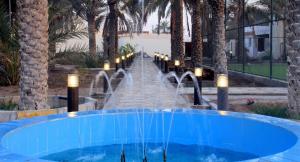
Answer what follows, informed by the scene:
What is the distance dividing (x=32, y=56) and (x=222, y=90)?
4010 mm

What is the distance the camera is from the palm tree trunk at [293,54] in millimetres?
9453

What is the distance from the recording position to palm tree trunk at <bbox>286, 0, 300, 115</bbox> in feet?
31.0

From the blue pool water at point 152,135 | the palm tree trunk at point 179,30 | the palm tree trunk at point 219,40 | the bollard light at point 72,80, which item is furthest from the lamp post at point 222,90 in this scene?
the palm tree trunk at point 179,30

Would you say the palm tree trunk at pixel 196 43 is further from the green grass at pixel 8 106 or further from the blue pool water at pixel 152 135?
the blue pool water at pixel 152 135

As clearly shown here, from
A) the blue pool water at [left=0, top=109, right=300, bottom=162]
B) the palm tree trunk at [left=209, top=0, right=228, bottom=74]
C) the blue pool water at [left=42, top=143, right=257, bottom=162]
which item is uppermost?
the palm tree trunk at [left=209, top=0, right=228, bottom=74]

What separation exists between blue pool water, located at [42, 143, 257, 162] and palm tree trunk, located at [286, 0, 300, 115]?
2.64 m

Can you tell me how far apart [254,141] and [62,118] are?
116 inches

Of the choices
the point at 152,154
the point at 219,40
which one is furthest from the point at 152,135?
the point at 219,40

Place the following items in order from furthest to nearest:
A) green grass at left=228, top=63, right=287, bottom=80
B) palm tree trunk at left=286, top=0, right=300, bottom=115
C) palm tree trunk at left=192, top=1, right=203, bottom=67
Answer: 1. green grass at left=228, top=63, right=287, bottom=80
2. palm tree trunk at left=192, top=1, right=203, bottom=67
3. palm tree trunk at left=286, top=0, right=300, bottom=115

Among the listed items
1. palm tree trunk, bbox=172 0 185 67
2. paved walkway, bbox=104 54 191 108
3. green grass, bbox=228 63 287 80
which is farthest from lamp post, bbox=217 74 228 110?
palm tree trunk, bbox=172 0 185 67

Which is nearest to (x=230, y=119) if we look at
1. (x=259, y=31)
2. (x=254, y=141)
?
(x=254, y=141)

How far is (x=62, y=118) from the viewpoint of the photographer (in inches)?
286

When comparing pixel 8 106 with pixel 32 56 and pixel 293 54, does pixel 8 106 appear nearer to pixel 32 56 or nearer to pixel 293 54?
pixel 32 56

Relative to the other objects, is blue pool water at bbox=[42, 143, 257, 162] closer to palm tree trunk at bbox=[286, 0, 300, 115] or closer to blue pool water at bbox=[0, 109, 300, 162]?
blue pool water at bbox=[0, 109, 300, 162]
